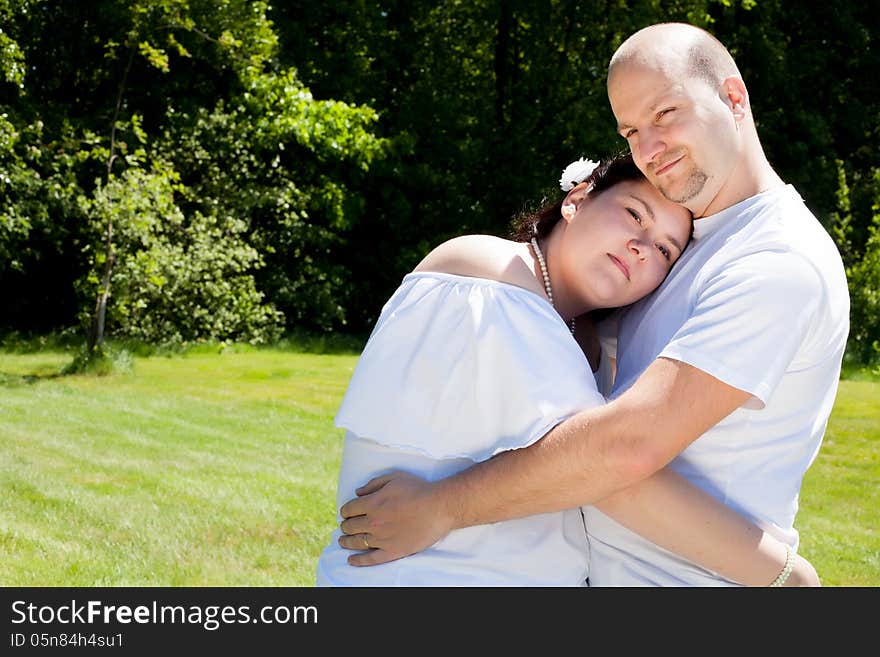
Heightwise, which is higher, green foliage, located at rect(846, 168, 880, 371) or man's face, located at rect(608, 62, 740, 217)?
man's face, located at rect(608, 62, 740, 217)

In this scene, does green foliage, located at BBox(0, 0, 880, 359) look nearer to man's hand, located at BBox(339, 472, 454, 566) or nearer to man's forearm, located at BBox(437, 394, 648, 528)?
man's hand, located at BBox(339, 472, 454, 566)

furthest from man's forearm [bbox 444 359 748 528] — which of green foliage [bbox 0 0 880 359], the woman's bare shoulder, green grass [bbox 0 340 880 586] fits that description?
green foliage [bbox 0 0 880 359]

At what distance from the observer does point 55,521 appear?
665 centimetres

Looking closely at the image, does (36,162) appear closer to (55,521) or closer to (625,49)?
(55,521)

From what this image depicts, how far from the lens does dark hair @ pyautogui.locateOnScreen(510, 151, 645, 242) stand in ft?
8.04

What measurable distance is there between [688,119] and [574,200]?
34 centimetres

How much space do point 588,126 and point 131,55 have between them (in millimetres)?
8287

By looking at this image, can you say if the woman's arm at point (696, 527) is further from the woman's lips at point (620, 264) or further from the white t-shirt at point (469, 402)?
the woman's lips at point (620, 264)

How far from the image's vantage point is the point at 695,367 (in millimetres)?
1988

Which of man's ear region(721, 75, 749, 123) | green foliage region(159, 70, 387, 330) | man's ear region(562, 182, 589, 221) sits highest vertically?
man's ear region(721, 75, 749, 123)

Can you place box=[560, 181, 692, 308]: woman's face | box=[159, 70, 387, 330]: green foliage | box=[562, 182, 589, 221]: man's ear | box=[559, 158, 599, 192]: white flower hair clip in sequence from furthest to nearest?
box=[159, 70, 387, 330]: green foliage
box=[559, 158, 599, 192]: white flower hair clip
box=[562, 182, 589, 221]: man's ear
box=[560, 181, 692, 308]: woman's face

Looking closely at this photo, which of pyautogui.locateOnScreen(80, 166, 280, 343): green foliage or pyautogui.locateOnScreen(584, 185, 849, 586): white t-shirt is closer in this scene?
pyautogui.locateOnScreen(584, 185, 849, 586): white t-shirt

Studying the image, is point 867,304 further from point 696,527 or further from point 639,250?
point 696,527
